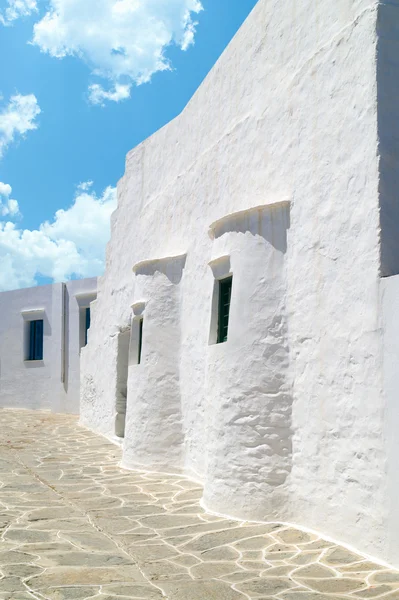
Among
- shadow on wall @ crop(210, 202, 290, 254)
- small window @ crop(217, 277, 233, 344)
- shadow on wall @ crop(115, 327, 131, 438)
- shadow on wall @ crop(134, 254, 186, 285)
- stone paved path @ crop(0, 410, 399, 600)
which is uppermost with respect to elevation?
shadow on wall @ crop(210, 202, 290, 254)

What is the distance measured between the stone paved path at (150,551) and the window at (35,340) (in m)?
12.2

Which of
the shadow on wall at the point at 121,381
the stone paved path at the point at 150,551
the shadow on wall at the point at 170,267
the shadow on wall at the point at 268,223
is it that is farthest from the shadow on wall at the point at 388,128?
the shadow on wall at the point at 121,381

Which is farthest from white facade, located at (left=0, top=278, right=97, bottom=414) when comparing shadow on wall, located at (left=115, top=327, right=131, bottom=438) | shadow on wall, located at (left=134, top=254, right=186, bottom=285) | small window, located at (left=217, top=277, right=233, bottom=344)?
small window, located at (left=217, top=277, right=233, bottom=344)

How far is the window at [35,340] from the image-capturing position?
20266mm

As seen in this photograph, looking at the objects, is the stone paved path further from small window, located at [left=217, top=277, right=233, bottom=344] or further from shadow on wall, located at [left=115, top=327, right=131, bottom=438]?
shadow on wall, located at [left=115, top=327, right=131, bottom=438]

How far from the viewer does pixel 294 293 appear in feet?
20.0

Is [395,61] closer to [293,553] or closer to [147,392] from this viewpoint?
[293,553]

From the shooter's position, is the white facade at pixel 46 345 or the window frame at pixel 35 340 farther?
the window frame at pixel 35 340

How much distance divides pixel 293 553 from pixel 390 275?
7.76 feet

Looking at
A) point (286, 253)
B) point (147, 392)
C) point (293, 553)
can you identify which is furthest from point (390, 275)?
point (147, 392)

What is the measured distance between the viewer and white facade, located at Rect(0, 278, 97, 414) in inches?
728

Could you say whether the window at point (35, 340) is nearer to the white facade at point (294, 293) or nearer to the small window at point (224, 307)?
the white facade at point (294, 293)

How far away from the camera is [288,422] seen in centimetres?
604

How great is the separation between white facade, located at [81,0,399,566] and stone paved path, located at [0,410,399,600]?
355 millimetres
